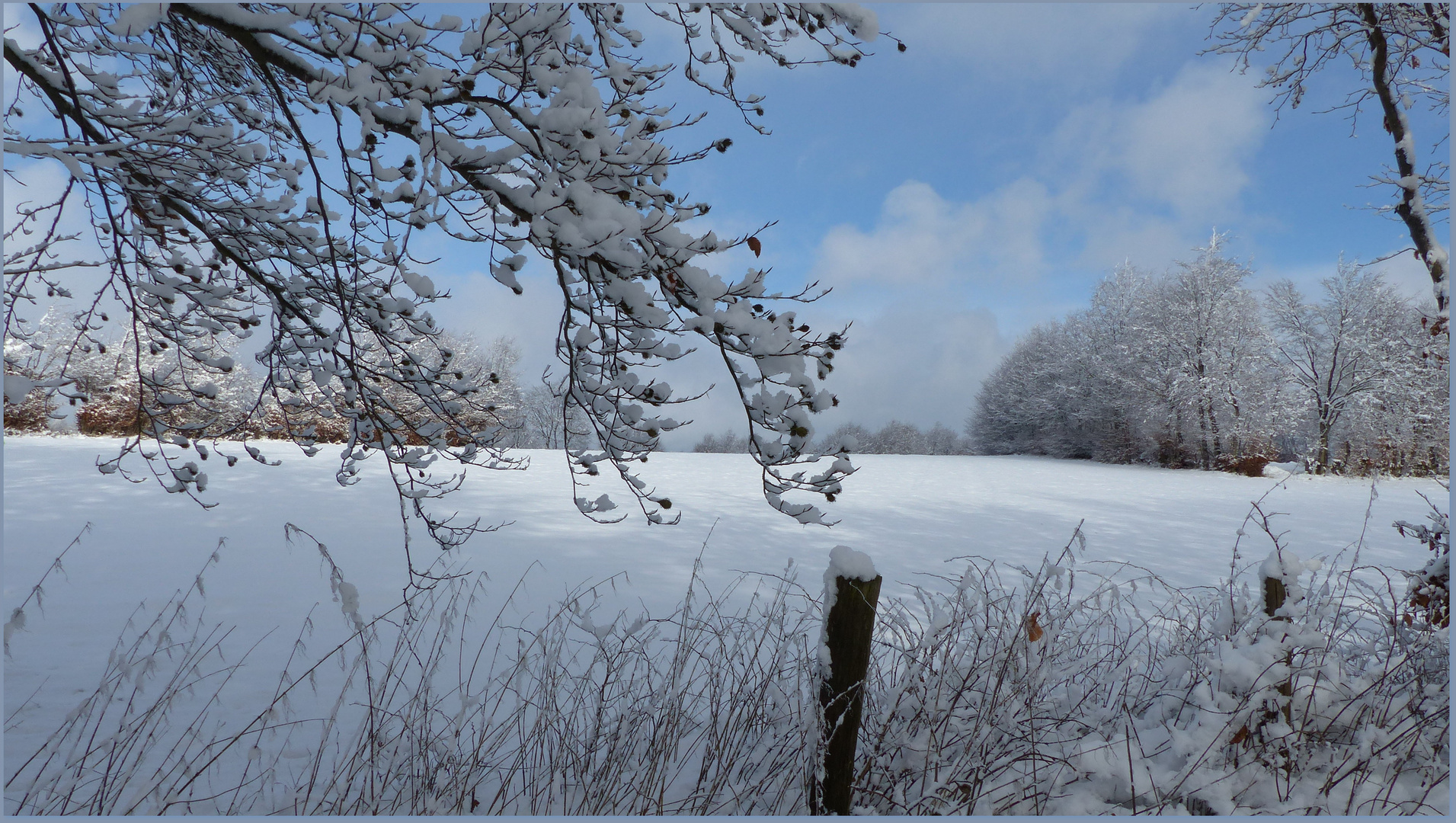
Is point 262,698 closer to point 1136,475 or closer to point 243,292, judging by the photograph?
point 243,292

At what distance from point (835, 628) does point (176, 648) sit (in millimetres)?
3962

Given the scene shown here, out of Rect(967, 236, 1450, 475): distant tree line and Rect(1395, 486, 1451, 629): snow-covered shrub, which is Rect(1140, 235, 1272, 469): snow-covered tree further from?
Rect(1395, 486, 1451, 629): snow-covered shrub

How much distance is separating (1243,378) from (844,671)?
75.0ft

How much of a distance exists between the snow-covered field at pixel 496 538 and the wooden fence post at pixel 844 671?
1729 mm

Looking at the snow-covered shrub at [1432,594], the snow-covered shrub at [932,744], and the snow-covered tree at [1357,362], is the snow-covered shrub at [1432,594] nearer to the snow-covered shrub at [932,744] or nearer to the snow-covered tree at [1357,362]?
the snow-covered shrub at [932,744]

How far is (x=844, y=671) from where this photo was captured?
218cm

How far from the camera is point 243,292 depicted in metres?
3.26

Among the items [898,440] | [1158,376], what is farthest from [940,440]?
[1158,376]

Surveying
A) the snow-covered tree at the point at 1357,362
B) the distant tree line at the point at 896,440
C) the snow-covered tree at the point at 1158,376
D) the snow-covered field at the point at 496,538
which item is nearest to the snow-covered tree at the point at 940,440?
the distant tree line at the point at 896,440

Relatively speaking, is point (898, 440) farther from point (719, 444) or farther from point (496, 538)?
point (496, 538)

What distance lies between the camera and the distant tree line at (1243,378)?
688 inches

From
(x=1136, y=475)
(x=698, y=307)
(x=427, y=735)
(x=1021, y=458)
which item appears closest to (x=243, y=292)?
(x=427, y=735)

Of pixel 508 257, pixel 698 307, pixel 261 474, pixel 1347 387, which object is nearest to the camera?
pixel 698 307

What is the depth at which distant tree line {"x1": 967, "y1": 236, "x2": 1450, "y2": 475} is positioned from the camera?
688 inches
